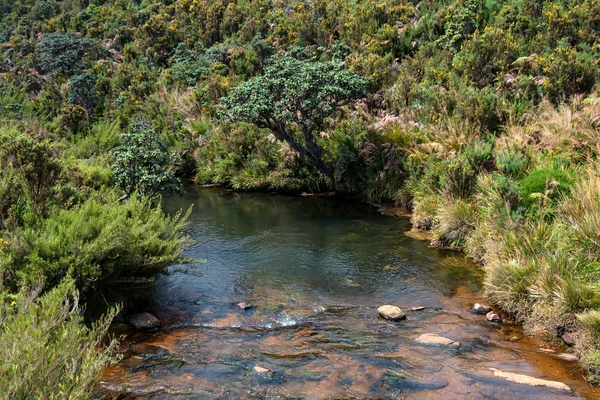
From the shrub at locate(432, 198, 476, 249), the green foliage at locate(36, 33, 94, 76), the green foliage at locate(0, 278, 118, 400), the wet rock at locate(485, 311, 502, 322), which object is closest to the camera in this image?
the green foliage at locate(0, 278, 118, 400)

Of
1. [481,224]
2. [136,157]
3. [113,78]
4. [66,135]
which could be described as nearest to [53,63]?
[113,78]

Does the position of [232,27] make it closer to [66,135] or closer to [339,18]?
[339,18]

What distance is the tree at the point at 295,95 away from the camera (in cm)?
1257

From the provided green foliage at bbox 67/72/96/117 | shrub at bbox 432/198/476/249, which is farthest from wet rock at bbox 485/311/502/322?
green foliage at bbox 67/72/96/117

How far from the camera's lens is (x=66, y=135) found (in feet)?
68.2

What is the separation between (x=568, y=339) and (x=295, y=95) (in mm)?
9070

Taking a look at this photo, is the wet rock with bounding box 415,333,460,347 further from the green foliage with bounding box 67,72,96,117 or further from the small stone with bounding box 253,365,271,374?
the green foliage with bounding box 67,72,96,117

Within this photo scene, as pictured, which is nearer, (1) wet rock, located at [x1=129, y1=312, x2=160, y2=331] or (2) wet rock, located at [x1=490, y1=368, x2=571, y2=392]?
(2) wet rock, located at [x1=490, y1=368, x2=571, y2=392]

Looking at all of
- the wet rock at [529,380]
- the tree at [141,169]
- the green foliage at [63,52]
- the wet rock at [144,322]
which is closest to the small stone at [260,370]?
the wet rock at [144,322]

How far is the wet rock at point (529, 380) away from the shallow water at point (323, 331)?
8 centimetres

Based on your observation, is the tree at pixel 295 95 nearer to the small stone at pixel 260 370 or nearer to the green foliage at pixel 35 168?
the green foliage at pixel 35 168

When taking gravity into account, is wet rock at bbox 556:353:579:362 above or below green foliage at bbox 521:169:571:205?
below

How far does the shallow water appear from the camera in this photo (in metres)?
4.55

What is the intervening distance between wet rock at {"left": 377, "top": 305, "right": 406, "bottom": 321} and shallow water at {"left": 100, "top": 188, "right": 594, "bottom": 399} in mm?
112
